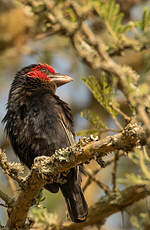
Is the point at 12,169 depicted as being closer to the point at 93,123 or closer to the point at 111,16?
the point at 93,123

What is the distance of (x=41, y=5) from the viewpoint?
4.04 m

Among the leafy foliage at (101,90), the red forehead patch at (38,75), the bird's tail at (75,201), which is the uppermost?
the red forehead patch at (38,75)

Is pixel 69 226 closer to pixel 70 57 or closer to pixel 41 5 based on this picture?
pixel 41 5

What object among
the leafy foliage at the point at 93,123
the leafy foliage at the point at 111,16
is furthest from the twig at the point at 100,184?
the leafy foliage at the point at 111,16

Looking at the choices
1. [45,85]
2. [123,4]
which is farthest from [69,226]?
[123,4]

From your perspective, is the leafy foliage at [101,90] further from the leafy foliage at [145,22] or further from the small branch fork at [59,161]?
the leafy foliage at [145,22]

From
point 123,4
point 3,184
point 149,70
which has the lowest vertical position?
point 3,184

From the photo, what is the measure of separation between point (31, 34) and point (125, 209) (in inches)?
130

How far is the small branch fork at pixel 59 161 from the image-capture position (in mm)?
2578

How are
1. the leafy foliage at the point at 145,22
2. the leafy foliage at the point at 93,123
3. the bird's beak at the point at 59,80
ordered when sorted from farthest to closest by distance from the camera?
the bird's beak at the point at 59,80
the leafy foliage at the point at 145,22
the leafy foliage at the point at 93,123

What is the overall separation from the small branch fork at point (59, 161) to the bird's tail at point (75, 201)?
0.65 metres

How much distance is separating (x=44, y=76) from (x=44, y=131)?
114cm

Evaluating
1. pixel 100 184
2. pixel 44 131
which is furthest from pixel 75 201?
pixel 44 131

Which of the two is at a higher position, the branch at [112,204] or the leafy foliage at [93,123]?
the leafy foliage at [93,123]
